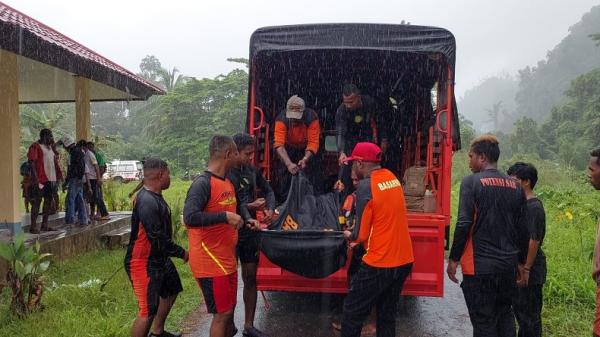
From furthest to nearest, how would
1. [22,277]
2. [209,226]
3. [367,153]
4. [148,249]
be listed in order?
[22,277]
[148,249]
[367,153]
[209,226]

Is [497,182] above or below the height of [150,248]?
above

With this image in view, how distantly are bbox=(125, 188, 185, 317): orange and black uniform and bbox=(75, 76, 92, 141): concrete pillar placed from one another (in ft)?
23.4

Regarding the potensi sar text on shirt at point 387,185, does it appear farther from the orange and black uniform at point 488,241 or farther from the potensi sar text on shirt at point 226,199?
the potensi sar text on shirt at point 226,199

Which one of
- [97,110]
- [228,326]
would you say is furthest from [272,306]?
[97,110]

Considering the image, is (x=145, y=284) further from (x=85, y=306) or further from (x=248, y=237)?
(x=85, y=306)

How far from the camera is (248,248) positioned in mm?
4090

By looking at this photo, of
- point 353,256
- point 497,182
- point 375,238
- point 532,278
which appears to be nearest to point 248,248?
point 353,256

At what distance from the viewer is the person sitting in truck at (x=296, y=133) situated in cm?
531

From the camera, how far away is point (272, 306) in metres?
5.16

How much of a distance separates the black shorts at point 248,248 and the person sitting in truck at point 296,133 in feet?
3.91

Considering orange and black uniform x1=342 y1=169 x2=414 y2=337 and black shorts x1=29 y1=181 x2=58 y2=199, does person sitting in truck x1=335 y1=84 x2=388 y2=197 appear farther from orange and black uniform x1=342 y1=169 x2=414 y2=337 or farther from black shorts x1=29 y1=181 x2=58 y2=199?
black shorts x1=29 y1=181 x2=58 y2=199

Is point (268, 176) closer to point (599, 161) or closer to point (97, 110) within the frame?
point (599, 161)

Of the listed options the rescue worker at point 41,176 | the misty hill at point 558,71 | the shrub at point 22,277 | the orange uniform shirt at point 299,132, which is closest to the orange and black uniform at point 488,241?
the orange uniform shirt at point 299,132

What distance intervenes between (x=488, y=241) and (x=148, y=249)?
7.38 feet
